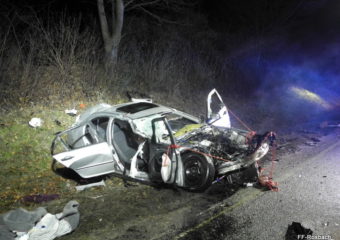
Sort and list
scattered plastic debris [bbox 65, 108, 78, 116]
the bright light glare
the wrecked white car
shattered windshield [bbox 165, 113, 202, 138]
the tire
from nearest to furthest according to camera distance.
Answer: the tire → the wrecked white car → shattered windshield [bbox 165, 113, 202, 138] → scattered plastic debris [bbox 65, 108, 78, 116] → the bright light glare

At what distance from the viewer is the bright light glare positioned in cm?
1814

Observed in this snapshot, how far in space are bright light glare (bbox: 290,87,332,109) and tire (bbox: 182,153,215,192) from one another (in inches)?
567

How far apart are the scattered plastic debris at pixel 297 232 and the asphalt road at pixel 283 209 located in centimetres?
6

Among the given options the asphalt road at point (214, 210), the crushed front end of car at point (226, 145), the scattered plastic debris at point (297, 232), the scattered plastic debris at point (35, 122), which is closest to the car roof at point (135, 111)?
the crushed front end of car at point (226, 145)

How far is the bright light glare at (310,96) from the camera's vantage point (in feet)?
59.5

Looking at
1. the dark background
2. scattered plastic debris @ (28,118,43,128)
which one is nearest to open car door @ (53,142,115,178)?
scattered plastic debris @ (28,118,43,128)

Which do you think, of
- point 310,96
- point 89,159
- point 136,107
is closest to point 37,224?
point 89,159

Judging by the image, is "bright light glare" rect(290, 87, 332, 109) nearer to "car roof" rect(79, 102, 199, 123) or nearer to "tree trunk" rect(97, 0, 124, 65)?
"tree trunk" rect(97, 0, 124, 65)

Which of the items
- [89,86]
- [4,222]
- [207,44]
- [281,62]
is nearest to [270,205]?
[4,222]

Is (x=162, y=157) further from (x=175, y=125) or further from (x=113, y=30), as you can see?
(x=113, y=30)

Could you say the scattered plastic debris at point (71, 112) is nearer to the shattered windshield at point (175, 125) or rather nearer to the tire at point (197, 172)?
the shattered windshield at point (175, 125)

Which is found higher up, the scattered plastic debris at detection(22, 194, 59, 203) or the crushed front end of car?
the crushed front end of car

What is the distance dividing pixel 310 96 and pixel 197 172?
15.8 m

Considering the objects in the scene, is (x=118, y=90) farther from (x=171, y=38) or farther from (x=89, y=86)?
(x=171, y=38)
